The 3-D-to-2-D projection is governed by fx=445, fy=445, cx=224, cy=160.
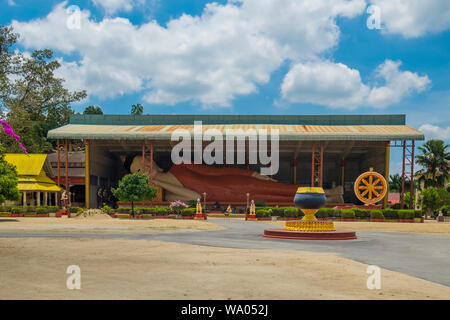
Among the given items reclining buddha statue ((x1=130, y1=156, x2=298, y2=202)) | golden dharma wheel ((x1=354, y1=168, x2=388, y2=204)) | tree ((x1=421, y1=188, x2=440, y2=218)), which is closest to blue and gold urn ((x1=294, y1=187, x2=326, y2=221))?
golden dharma wheel ((x1=354, y1=168, x2=388, y2=204))

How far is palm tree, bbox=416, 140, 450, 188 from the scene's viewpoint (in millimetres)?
49562

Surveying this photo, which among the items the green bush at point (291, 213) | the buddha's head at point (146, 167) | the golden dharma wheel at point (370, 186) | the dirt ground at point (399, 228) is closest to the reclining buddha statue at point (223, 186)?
the buddha's head at point (146, 167)

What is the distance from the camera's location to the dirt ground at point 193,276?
6.84 m

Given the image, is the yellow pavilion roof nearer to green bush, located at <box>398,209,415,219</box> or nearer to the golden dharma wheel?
the golden dharma wheel

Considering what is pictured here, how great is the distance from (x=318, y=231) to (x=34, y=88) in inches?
1952

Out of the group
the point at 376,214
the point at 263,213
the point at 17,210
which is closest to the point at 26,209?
the point at 17,210

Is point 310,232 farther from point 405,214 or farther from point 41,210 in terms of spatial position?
point 41,210

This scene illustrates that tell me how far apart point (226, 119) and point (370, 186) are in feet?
56.8

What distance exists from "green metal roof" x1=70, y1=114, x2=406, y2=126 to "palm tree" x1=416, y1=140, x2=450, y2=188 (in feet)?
28.9

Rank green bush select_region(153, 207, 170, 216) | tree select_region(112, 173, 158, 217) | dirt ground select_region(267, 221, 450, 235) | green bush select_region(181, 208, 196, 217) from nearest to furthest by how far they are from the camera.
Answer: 1. dirt ground select_region(267, 221, 450, 235)
2. green bush select_region(181, 208, 196, 217)
3. tree select_region(112, 173, 158, 217)
4. green bush select_region(153, 207, 170, 216)

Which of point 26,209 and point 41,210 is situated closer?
point 41,210

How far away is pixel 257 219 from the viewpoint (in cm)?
3272

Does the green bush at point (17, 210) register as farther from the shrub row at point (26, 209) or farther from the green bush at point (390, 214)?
the green bush at point (390, 214)

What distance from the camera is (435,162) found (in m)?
49.7
